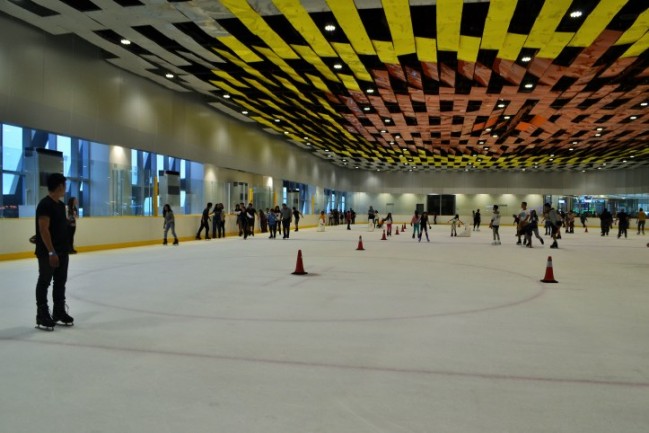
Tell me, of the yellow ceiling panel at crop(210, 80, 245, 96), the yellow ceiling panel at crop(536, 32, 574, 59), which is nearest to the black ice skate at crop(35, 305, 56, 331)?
the yellow ceiling panel at crop(536, 32, 574, 59)

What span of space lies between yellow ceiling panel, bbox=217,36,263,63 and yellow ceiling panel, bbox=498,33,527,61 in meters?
6.31

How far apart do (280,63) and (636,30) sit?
8634 millimetres

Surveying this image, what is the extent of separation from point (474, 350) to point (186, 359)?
96.0 inches

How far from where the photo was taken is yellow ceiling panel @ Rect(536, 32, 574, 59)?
1124 cm

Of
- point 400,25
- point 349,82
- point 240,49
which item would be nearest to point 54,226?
point 400,25

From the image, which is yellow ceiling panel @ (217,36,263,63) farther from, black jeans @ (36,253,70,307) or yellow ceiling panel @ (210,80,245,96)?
black jeans @ (36,253,70,307)

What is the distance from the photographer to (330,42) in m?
11.9

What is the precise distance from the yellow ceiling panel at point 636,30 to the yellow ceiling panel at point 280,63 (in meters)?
8.27

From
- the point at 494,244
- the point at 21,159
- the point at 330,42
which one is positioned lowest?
the point at 494,244

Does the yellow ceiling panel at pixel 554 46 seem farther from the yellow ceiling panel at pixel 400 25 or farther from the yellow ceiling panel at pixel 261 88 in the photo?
the yellow ceiling panel at pixel 261 88

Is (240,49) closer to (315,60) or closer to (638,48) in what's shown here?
(315,60)

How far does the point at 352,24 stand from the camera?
10656 millimetres

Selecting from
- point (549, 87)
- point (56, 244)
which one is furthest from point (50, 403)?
point (549, 87)

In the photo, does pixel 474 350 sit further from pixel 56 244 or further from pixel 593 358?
pixel 56 244
